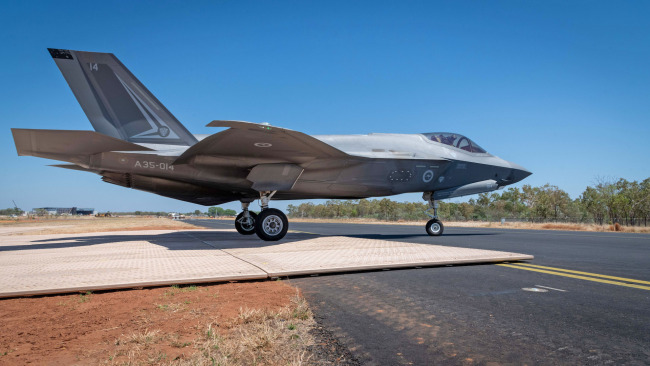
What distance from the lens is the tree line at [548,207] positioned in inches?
1617

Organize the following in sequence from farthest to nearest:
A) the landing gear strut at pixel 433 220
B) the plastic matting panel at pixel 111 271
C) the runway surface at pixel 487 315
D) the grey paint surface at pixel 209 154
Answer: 1. the landing gear strut at pixel 433 220
2. the grey paint surface at pixel 209 154
3. the plastic matting panel at pixel 111 271
4. the runway surface at pixel 487 315

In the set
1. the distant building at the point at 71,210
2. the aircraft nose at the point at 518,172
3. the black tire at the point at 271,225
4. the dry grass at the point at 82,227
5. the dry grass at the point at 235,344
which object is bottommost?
the distant building at the point at 71,210

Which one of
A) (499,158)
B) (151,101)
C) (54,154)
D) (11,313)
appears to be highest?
(151,101)

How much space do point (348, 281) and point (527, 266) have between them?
137 inches

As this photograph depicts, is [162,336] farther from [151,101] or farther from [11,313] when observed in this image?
[151,101]

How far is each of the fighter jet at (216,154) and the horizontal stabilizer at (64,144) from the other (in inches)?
0.8

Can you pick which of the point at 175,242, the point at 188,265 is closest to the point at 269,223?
the point at 175,242

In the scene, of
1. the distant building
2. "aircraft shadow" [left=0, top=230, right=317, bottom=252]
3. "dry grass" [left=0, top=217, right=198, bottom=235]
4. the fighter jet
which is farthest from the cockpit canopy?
the distant building

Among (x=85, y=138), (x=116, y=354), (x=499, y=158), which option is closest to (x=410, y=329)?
(x=116, y=354)

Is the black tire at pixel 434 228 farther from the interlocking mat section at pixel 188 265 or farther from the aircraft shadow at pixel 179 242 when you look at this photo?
the interlocking mat section at pixel 188 265

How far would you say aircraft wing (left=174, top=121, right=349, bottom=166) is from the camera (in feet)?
28.9

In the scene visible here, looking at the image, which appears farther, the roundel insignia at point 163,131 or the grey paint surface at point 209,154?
the roundel insignia at point 163,131

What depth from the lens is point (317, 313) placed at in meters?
3.30

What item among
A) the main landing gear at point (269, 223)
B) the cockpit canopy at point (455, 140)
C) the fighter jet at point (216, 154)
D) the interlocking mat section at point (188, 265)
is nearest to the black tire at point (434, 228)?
the fighter jet at point (216, 154)
